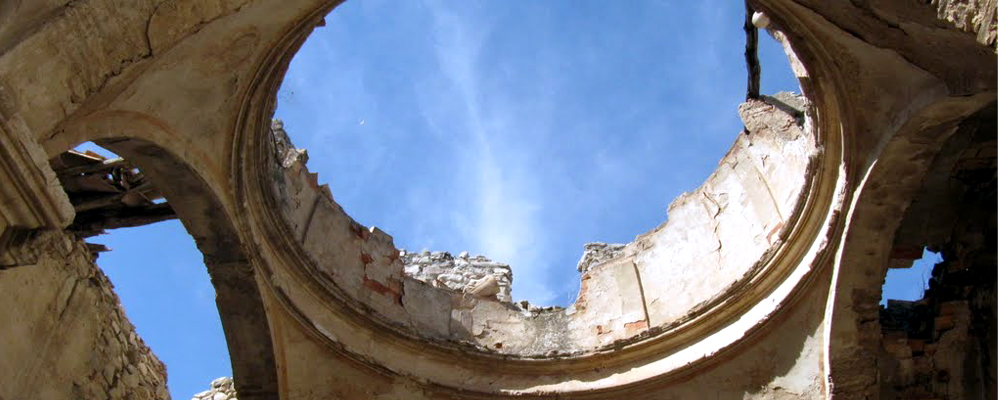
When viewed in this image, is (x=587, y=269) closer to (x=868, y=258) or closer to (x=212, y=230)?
(x=868, y=258)

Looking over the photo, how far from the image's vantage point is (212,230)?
7594 millimetres

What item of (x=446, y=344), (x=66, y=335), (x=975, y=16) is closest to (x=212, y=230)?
(x=66, y=335)

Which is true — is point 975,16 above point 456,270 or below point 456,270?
below

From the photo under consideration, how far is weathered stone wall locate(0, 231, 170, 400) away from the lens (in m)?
6.39

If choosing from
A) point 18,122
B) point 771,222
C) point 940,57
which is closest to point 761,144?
point 771,222

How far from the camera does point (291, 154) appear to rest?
9266 mm

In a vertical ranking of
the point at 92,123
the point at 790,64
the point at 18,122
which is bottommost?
the point at 18,122

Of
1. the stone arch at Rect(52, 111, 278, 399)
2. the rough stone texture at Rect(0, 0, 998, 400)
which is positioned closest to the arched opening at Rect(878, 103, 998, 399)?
the rough stone texture at Rect(0, 0, 998, 400)

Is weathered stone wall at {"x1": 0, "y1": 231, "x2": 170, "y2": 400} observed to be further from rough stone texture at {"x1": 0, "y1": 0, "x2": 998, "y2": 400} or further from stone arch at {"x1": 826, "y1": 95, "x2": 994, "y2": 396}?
stone arch at {"x1": 826, "y1": 95, "x2": 994, "y2": 396}

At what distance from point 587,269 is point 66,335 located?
5.49m

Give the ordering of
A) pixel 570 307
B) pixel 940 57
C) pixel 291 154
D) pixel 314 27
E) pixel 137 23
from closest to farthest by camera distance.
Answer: pixel 137 23, pixel 940 57, pixel 314 27, pixel 291 154, pixel 570 307

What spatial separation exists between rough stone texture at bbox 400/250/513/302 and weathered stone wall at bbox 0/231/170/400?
3.90 meters

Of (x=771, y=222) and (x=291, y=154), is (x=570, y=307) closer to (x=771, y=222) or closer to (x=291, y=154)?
(x=771, y=222)

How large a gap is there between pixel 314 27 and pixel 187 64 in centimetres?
98
